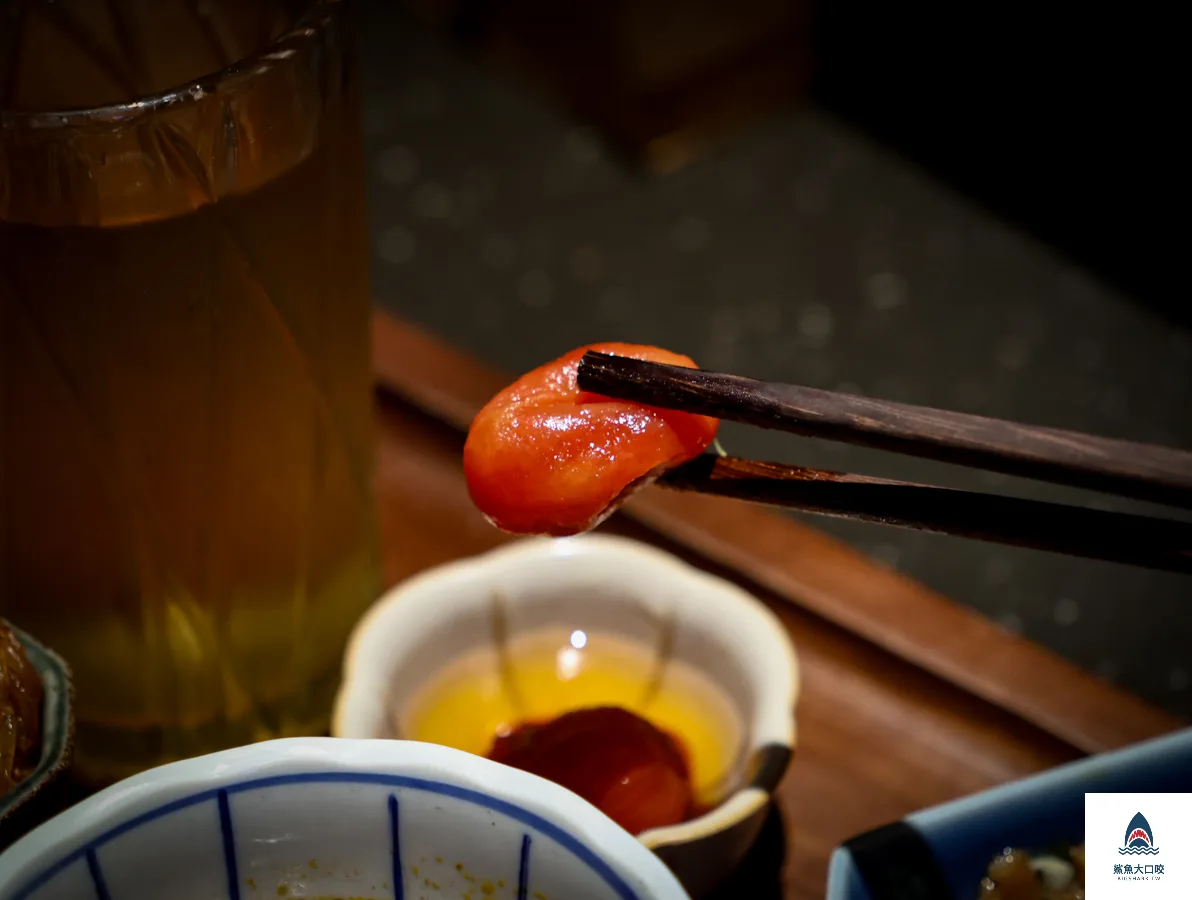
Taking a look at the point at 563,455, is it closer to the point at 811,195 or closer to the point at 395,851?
the point at 395,851

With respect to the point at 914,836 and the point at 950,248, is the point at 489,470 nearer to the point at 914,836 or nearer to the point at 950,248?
the point at 914,836

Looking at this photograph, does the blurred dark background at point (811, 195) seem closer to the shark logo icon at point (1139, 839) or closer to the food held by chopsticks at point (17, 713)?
the shark logo icon at point (1139, 839)

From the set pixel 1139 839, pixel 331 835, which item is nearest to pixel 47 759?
pixel 331 835

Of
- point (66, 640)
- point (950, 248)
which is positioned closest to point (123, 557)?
point (66, 640)

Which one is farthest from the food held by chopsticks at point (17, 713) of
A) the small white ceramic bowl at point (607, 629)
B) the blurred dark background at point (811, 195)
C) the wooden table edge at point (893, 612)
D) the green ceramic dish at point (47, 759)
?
the blurred dark background at point (811, 195)

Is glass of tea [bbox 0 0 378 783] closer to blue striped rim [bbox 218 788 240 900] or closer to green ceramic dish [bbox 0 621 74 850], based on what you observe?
green ceramic dish [bbox 0 621 74 850]

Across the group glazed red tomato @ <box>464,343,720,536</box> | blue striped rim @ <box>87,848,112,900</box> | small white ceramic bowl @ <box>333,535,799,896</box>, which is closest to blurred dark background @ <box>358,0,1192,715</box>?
small white ceramic bowl @ <box>333,535,799,896</box>
